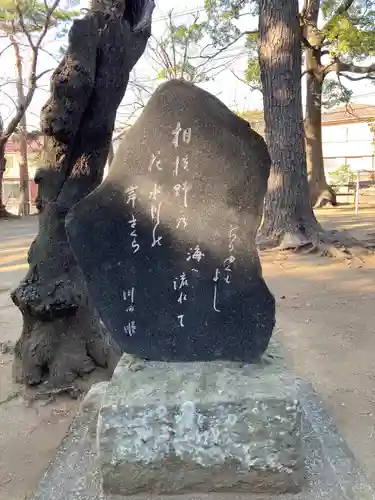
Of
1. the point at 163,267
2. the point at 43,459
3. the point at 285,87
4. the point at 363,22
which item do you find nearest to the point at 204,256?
the point at 163,267

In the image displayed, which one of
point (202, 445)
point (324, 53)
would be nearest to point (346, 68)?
point (324, 53)

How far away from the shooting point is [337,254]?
24.8ft

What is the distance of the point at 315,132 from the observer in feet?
53.2

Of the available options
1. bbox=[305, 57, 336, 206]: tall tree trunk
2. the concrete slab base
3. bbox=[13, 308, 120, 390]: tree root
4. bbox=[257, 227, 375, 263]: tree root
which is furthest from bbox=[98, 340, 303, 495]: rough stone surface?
bbox=[305, 57, 336, 206]: tall tree trunk

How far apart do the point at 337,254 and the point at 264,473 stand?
6.00 m

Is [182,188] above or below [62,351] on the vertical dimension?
above

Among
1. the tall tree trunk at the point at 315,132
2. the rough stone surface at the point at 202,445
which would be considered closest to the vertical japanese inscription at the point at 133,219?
the rough stone surface at the point at 202,445

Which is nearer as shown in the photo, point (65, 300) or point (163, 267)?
point (163, 267)

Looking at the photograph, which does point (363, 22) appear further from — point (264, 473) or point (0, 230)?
point (264, 473)

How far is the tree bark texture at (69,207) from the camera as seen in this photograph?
3.43 metres

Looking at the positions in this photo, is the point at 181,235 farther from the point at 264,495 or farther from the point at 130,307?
the point at 264,495

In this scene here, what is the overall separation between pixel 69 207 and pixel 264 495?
7.78 feet

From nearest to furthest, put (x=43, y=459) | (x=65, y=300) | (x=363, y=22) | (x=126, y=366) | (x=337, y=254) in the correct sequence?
(x=126, y=366) < (x=43, y=459) < (x=65, y=300) < (x=337, y=254) < (x=363, y=22)

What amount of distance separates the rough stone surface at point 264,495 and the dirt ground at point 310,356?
51 centimetres
